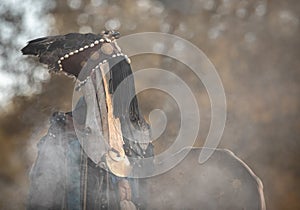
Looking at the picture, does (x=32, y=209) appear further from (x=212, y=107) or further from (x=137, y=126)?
(x=212, y=107)

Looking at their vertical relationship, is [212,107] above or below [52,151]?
above

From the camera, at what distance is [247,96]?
6316 millimetres

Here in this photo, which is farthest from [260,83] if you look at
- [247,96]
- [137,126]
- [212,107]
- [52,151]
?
[52,151]

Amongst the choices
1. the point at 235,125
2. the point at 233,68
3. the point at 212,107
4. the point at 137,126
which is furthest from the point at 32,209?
the point at 233,68

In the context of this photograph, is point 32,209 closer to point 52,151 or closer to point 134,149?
point 52,151

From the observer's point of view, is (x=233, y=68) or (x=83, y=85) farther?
(x=233, y=68)

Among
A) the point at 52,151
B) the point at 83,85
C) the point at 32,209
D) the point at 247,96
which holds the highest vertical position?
the point at 247,96

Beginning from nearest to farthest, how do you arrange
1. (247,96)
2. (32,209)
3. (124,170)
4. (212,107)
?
(32,209)
(124,170)
(212,107)
(247,96)

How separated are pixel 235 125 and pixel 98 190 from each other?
12.3ft

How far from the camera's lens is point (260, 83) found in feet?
20.8

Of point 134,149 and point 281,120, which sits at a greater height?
point 281,120

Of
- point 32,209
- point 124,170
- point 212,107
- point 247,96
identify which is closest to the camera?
point 32,209

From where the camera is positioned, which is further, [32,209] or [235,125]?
[235,125]

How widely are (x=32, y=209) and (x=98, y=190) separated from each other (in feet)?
0.93
